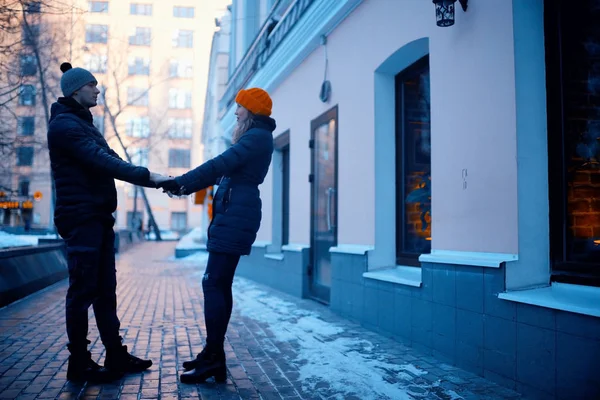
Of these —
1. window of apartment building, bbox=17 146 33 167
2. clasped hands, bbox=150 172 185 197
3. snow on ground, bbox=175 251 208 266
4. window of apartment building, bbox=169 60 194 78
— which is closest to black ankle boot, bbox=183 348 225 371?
clasped hands, bbox=150 172 185 197

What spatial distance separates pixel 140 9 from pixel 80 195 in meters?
62.5

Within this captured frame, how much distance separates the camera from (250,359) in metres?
4.52

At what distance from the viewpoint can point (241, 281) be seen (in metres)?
11.8

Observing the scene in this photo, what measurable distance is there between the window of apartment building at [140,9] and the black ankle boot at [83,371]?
62185mm

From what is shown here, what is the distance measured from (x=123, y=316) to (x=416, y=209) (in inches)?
148

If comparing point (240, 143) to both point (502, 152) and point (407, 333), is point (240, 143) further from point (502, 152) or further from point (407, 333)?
point (407, 333)

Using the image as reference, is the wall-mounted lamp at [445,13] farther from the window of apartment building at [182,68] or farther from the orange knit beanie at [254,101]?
the window of apartment building at [182,68]

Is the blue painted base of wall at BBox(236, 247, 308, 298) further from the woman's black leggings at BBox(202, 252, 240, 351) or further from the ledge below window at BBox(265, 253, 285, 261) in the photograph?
the woman's black leggings at BBox(202, 252, 240, 351)

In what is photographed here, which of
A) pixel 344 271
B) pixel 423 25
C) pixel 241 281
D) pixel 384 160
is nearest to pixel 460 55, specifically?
pixel 423 25

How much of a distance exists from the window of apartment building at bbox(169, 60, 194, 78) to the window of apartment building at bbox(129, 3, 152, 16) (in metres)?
6.49

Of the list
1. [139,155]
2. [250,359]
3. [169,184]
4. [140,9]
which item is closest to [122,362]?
[250,359]

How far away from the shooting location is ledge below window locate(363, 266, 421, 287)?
5.02m

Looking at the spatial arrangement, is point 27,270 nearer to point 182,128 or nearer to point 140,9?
point 182,128

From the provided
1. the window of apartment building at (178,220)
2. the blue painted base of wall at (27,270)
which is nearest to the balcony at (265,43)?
the blue painted base of wall at (27,270)
